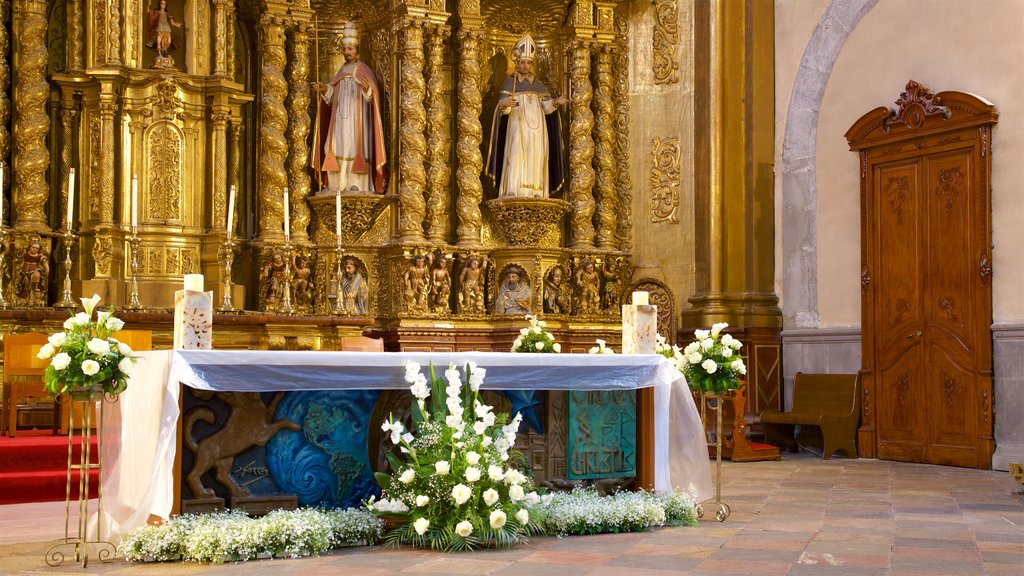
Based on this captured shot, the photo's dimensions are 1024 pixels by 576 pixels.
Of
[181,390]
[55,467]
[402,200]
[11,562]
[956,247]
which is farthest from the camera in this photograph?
[402,200]

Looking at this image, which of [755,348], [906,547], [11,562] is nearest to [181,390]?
[11,562]

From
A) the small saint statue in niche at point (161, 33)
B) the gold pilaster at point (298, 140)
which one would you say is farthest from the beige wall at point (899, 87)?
the small saint statue in niche at point (161, 33)

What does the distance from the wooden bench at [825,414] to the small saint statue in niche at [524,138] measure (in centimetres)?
374

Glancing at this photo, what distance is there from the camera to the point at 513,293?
48.2ft

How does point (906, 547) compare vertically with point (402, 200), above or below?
below

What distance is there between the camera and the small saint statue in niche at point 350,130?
14.1m

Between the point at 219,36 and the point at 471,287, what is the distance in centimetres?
395

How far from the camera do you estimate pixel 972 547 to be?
7.03 m

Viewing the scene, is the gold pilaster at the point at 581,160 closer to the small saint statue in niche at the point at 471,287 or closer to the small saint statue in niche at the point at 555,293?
the small saint statue in niche at the point at 555,293

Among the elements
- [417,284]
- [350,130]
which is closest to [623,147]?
[417,284]

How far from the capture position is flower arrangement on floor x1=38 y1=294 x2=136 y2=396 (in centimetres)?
636

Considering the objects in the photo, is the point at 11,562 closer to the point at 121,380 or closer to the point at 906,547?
the point at 121,380

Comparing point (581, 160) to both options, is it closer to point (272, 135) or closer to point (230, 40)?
point (272, 135)

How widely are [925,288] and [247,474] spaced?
7.70 metres
